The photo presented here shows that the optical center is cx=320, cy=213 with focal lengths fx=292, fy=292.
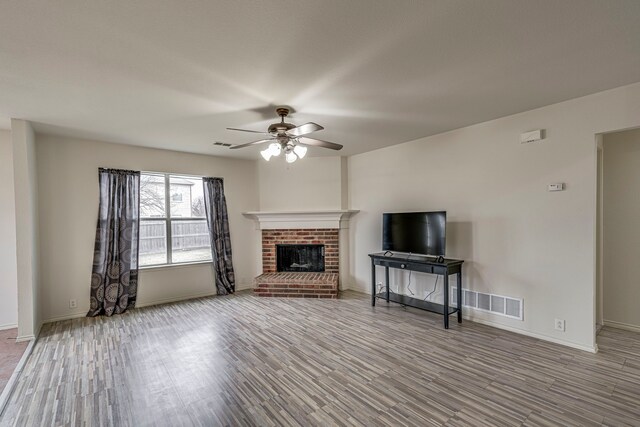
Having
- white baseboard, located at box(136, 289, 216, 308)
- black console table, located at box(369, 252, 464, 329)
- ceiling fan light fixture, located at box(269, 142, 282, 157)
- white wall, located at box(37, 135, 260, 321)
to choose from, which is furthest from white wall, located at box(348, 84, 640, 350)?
white wall, located at box(37, 135, 260, 321)

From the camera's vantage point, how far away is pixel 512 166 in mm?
3537

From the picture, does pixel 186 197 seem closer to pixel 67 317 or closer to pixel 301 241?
pixel 301 241

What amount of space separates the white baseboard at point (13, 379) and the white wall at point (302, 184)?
12.8 feet

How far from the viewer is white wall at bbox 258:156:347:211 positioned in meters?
5.71

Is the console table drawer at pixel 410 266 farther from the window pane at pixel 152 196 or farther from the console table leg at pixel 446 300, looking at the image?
the window pane at pixel 152 196

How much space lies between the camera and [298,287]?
5215 mm

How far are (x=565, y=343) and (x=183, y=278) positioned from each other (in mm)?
5509

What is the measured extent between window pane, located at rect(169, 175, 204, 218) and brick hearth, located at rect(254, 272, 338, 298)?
5.81ft

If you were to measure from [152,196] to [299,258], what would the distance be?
2936mm

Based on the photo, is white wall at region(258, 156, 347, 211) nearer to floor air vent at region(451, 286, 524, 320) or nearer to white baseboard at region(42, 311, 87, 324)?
floor air vent at region(451, 286, 524, 320)

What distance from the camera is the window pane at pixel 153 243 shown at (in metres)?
4.91

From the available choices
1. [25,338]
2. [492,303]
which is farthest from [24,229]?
[492,303]

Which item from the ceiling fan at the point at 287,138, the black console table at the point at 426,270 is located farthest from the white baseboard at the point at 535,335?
the ceiling fan at the point at 287,138

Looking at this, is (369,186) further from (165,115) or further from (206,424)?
(206,424)
